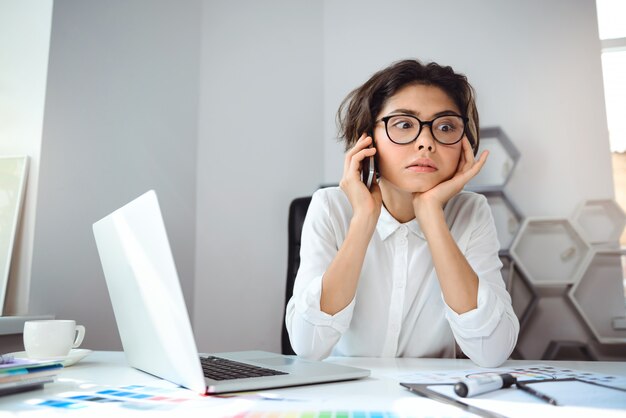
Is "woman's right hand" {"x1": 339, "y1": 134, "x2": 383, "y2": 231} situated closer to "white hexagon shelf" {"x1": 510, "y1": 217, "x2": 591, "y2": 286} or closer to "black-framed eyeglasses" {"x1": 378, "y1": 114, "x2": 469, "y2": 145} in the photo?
"black-framed eyeglasses" {"x1": 378, "y1": 114, "x2": 469, "y2": 145}

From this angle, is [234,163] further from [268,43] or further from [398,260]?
[398,260]

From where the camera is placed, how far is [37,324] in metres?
0.88

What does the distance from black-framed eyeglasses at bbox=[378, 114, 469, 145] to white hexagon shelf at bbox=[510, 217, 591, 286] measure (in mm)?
1100

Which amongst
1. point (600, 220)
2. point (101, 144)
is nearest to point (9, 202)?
point (101, 144)

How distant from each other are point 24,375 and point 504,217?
2072 millimetres

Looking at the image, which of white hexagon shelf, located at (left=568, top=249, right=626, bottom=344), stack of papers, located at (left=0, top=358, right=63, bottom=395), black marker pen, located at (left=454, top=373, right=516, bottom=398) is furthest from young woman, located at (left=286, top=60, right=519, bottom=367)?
white hexagon shelf, located at (left=568, top=249, right=626, bottom=344)

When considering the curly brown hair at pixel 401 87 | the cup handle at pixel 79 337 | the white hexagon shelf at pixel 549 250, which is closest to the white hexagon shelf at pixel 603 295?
the white hexagon shelf at pixel 549 250

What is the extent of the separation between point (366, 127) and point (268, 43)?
1.42m

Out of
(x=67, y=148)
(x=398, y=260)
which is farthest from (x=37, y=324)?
(x=67, y=148)

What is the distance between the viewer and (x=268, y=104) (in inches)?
101

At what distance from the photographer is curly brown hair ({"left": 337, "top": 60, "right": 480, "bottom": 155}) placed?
1.38m

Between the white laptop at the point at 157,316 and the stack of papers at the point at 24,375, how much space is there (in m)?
0.13

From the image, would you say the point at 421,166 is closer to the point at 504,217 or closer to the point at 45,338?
the point at 45,338

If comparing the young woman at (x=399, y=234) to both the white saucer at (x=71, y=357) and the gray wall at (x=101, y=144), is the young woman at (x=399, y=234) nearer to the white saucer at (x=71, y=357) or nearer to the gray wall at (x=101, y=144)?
the white saucer at (x=71, y=357)
